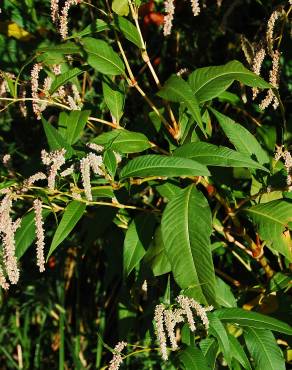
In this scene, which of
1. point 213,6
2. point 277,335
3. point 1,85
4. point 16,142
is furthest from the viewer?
point 16,142

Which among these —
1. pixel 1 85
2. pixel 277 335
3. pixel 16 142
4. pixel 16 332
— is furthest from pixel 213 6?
pixel 16 332

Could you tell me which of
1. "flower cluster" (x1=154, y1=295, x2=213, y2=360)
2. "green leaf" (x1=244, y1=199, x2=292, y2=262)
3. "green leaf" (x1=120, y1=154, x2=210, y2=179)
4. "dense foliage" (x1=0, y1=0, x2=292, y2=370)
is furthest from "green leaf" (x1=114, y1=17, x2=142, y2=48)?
"flower cluster" (x1=154, y1=295, x2=213, y2=360)

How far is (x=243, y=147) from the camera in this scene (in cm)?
185

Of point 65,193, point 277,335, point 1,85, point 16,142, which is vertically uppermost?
point 1,85

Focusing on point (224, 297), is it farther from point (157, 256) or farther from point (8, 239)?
point (8, 239)

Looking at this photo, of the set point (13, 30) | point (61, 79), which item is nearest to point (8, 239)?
point (61, 79)

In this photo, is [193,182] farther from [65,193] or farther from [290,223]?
[65,193]

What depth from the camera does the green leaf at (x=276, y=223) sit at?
170 cm

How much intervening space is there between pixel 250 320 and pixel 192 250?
30cm

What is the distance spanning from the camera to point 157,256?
69.7 inches

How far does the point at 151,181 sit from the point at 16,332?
1.70m

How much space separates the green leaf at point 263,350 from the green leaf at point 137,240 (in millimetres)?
374

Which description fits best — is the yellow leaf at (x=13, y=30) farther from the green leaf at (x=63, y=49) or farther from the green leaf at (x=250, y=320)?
the green leaf at (x=250, y=320)

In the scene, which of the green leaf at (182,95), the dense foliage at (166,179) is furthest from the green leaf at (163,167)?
the green leaf at (182,95)
